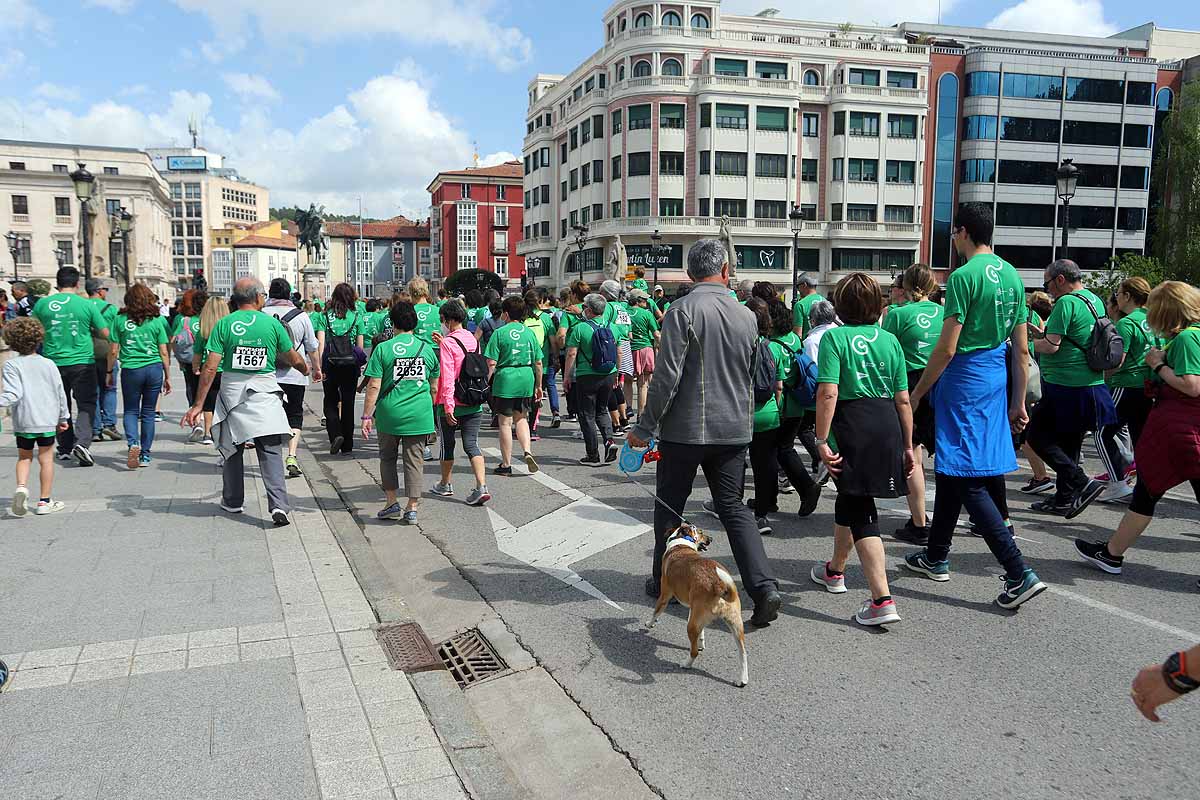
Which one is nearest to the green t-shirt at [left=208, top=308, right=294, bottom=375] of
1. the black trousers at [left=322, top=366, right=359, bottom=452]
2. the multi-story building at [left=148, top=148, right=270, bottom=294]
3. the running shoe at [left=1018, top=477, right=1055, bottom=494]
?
the black trousers at [left=322, top=366, right=359, bottom=452]

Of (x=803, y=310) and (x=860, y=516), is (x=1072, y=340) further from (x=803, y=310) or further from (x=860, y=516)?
(x=860, y=516)

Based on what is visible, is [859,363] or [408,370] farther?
[408,370]

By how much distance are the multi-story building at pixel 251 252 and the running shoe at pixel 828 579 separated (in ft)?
469

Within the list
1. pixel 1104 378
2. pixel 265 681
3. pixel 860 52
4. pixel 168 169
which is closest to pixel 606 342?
pixel 1104 378

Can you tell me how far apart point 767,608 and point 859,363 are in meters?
1.43

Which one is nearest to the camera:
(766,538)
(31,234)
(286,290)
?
(766,538)

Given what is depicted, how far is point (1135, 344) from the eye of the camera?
7.09 m

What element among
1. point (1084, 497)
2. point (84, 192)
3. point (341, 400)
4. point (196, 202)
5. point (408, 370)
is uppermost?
point (196, 202)

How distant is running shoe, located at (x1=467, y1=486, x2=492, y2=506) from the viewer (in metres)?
7.56

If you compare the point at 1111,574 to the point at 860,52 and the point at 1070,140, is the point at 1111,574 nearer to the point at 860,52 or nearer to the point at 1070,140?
the point at 860,52

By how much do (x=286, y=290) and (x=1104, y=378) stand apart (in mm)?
8168

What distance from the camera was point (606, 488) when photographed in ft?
26.6

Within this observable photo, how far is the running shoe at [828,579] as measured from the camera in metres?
5.09

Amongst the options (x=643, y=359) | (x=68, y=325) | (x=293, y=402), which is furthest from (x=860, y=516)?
(x=68, y=325)
